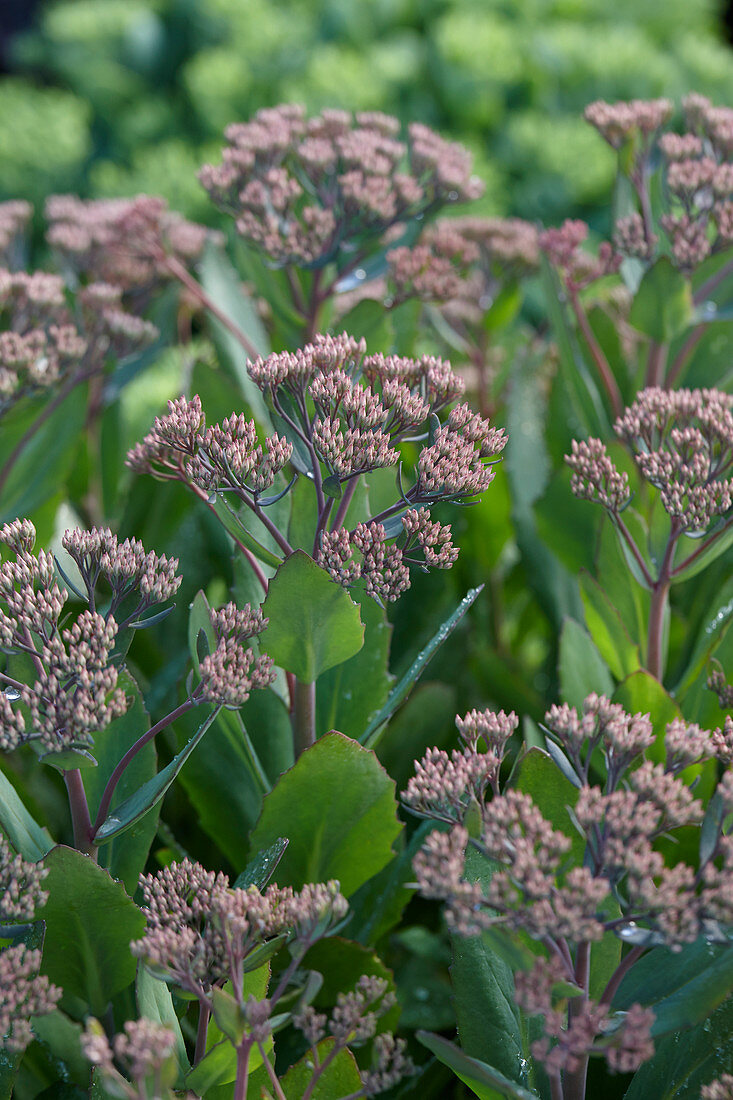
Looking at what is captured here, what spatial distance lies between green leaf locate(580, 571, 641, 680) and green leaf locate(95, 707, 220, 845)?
0.93 ft

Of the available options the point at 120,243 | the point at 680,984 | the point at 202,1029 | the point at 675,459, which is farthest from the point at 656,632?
the point at 120,243

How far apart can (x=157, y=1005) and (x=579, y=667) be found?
0.33 meters

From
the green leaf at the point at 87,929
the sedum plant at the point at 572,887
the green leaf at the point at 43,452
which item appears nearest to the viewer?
the sedum plant at the point at 572,887

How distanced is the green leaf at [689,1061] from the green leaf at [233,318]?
0.55 meters

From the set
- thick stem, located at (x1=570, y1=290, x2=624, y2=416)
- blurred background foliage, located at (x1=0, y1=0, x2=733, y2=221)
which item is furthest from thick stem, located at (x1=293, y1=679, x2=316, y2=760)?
blurred background foliage, located at (x1=0, y1=0, x2=733, y2=221)

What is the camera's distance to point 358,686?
0.65 meters

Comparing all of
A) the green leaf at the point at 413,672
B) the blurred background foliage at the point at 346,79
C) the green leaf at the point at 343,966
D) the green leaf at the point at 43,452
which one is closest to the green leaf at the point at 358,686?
the green leaf at the point at 413,672

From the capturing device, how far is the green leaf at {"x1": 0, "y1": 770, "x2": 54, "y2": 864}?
1.65 ft

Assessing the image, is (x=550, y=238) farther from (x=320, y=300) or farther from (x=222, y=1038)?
(x=222, y=1038)

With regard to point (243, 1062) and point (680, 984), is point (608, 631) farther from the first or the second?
point (243, 1062)

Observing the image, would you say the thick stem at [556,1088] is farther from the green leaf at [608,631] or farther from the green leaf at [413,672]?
the green leaf at [608,631]

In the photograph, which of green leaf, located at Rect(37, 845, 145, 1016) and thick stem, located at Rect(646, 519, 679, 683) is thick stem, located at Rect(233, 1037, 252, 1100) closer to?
green leaf, located at Rect(37, 845, 145, 1016)

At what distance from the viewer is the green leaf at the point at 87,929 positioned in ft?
1.61

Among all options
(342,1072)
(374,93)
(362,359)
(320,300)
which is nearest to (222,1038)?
(342,1072)
